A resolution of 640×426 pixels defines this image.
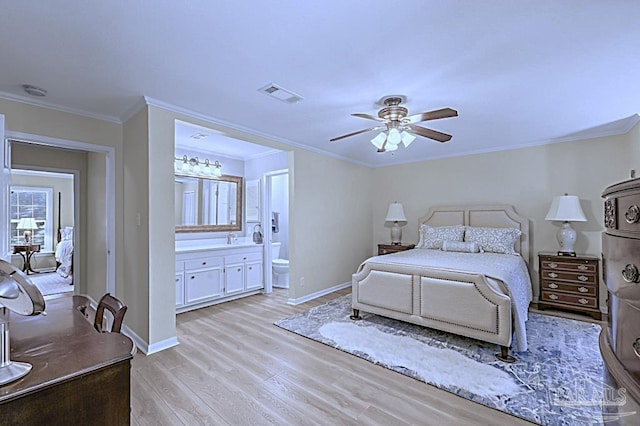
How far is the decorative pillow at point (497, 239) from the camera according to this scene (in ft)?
13.8

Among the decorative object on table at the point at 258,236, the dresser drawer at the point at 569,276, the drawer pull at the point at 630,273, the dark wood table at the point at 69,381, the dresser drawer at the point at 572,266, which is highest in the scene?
the drawer pull at the point at 630,273

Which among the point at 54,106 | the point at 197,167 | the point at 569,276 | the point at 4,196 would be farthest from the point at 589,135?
the point at 4,196

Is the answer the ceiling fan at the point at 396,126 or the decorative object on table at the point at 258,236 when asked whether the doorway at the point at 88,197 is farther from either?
the ceiling fan at the point at 396,126

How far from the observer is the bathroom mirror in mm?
4691

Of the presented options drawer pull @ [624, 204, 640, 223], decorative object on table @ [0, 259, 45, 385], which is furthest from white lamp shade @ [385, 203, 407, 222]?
decorative object on table @ [0, 259, 45, 385]

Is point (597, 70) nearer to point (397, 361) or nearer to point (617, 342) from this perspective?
point (617, 342)

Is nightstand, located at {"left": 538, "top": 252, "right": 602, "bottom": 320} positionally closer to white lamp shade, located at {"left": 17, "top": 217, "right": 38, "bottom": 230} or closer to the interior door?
the interior door

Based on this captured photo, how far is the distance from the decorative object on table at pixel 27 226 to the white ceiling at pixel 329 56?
20.0 ft

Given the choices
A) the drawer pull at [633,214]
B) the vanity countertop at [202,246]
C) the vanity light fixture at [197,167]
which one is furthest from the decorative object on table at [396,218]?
the drawer pull at [633,214]

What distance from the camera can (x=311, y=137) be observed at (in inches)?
165

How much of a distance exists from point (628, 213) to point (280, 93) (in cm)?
252

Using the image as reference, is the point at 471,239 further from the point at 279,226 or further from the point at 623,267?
the point at 623,267

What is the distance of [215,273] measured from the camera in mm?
4387

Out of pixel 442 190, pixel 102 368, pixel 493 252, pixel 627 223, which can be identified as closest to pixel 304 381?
pixel 102 368
